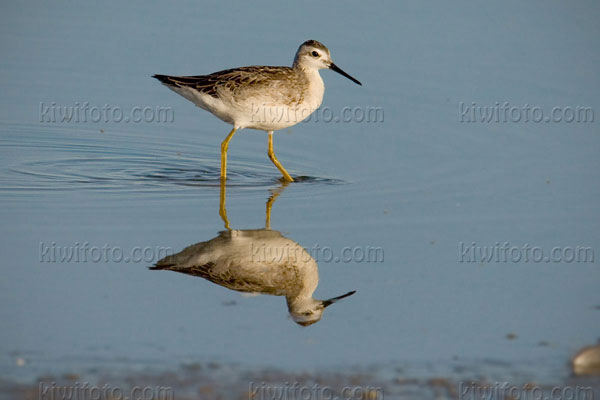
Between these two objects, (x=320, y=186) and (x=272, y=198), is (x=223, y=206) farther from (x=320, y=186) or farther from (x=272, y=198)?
(x=320, y=186)

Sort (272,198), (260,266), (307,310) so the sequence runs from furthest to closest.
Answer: (272,198)
(260,266)
(307,310)

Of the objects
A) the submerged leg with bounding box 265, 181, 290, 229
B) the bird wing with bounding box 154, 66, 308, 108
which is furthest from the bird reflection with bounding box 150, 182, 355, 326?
the bird wing with bounding box 154, 66, 308, 108

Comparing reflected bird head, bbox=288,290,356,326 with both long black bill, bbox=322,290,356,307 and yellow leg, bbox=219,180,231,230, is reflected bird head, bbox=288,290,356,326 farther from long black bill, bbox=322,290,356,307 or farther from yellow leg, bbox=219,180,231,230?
yellow leg, bbox=219,180,231,230

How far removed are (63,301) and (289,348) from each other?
2.02m

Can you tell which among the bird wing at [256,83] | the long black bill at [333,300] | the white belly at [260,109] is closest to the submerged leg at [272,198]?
the white belly at [260,109]

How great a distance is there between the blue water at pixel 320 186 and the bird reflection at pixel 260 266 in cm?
14

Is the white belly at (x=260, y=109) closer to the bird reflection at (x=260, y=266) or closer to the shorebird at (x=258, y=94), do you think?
the shorebird at (x=258, y=94)

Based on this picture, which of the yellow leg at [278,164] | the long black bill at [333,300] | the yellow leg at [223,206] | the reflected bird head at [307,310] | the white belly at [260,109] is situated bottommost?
the reflected bird head at [307,310]

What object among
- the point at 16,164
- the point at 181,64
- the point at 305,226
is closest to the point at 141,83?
the point at 181,64

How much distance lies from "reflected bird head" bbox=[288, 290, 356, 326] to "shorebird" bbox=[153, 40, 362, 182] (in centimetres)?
400

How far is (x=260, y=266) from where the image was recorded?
Answer: 8.65 meters

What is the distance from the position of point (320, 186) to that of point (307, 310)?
3875 millimetres

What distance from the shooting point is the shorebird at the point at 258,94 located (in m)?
11.7

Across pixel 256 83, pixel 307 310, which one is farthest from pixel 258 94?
pixel 307 310
